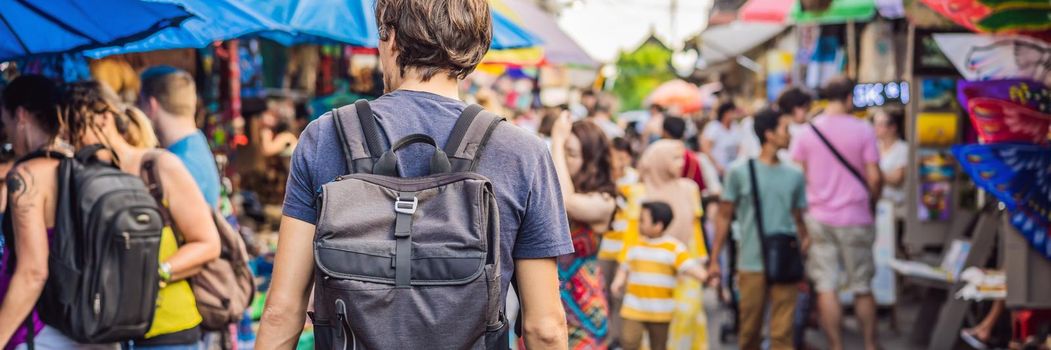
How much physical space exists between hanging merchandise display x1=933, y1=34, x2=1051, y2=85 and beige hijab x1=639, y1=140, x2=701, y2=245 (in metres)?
1.93

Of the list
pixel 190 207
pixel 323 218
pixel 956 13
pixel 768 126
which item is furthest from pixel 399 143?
pixel 768 126

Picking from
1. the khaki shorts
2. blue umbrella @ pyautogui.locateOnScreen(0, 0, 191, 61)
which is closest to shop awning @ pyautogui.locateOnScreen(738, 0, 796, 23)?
the khaki shorts

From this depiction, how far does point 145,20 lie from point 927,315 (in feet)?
25.7

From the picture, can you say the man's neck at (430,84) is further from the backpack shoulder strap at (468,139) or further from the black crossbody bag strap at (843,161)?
the black crossbody bag strap at (843,161)

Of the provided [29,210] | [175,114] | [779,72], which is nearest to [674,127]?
[175,114]

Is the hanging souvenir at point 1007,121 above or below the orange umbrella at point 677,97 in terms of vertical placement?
above

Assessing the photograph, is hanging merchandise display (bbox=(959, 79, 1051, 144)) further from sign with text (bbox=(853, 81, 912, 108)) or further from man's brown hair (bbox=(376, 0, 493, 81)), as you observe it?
sign with text (bbox=(853, 81, 912, 108))

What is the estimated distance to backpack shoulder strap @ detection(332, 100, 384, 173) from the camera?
9.30ft

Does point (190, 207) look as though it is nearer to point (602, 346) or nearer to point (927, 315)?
point (602, 346)

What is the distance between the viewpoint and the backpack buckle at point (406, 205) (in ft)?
8.87

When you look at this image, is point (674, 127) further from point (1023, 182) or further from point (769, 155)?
point (1023, 182)

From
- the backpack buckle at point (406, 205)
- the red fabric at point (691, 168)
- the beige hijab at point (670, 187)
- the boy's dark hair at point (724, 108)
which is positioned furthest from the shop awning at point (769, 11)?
the backpack buckle at point (406, 205)

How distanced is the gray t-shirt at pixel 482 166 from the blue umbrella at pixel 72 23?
1.53m

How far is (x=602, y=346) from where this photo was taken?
6641 millimetres
